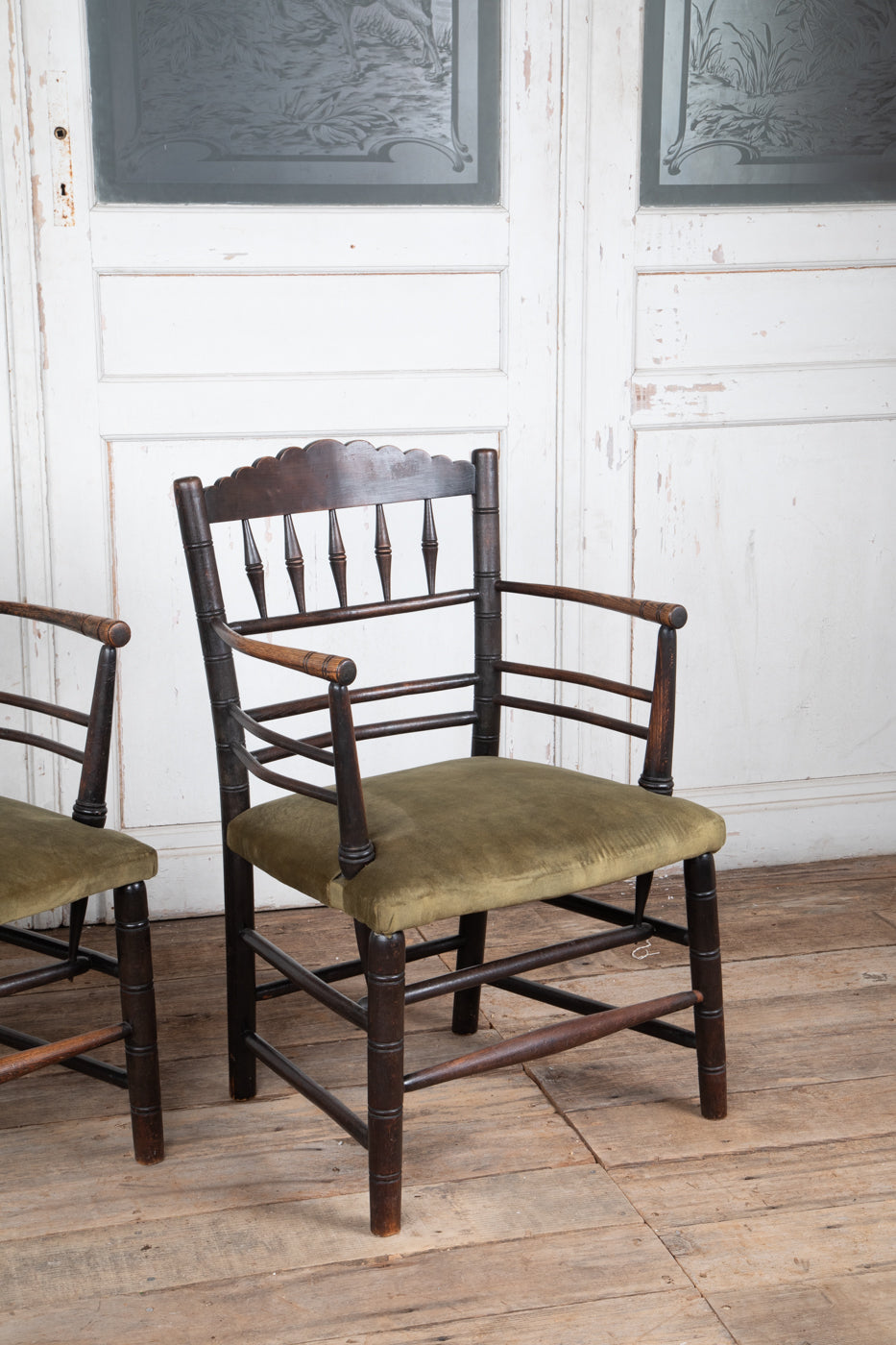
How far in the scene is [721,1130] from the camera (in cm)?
179

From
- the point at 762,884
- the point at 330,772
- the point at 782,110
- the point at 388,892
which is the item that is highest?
the point at 782,110

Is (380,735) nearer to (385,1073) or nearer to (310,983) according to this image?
(310,983)

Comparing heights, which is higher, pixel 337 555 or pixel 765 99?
pixel 765 99

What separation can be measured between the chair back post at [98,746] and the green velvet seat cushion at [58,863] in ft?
0.07

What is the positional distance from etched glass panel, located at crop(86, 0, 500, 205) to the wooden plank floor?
1477 millimetres

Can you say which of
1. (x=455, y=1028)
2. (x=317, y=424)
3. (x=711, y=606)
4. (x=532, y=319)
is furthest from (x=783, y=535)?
(x=455, y=1028)

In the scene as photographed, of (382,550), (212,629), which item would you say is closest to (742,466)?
(382,550)

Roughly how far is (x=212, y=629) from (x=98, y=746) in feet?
0.70

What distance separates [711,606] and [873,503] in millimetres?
424

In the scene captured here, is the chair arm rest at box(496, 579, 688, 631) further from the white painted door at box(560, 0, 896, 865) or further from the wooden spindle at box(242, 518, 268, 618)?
the white painted door at box(560, 0, 896, 865)

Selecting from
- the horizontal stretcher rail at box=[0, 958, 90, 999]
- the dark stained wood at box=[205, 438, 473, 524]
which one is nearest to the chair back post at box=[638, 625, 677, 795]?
the dark stained wood at box=[205, 438, 473, 524]

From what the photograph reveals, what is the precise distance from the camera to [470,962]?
6.83 feet

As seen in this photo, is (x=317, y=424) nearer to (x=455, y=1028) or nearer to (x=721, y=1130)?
(x=455, y=1028)

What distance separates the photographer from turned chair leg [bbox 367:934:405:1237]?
4.94 ft
